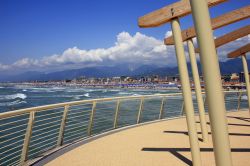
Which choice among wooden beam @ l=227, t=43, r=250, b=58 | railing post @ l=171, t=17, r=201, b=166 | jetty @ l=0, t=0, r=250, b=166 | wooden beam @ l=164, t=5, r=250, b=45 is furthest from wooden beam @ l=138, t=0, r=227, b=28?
wooden beam @ l=227, t=43, r=250, b=58

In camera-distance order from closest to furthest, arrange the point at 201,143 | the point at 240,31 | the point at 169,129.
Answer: the point at 201,143, the point at 240,31, the point at 169,129

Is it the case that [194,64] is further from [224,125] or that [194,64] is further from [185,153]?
[224,125]

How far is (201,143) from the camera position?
6207mm

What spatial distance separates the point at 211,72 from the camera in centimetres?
248

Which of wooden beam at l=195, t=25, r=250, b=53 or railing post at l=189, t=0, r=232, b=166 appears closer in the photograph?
railing post at l=189, t=0, r=232, b=166

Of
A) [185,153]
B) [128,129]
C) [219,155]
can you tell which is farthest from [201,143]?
[219,155]

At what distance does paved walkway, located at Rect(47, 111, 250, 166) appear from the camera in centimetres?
486

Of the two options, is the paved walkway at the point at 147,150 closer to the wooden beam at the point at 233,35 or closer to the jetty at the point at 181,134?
the jetty at the point at 181,134

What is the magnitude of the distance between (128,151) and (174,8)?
9.01ft

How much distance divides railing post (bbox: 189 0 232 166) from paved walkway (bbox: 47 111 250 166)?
2.23 meters

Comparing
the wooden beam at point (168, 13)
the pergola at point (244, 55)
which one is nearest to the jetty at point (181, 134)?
the wooden beam at point (168, 13)

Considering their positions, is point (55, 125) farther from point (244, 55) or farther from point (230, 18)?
point (244, 55)

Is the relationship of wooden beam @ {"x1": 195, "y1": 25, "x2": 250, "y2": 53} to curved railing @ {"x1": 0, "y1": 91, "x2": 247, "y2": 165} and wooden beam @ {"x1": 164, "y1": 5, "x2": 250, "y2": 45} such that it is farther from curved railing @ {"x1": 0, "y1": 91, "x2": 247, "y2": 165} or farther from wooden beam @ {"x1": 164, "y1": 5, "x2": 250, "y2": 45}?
curved railing @ {"x1": 0, "y1": 91, "x2": 247, "y2": 165}

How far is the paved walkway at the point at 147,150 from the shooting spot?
15.9 feet
